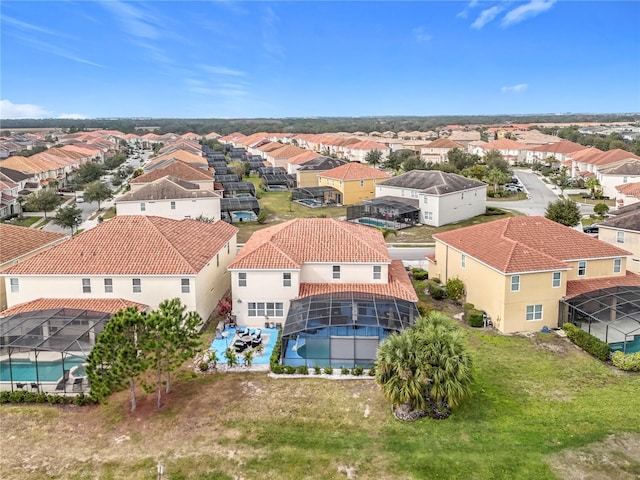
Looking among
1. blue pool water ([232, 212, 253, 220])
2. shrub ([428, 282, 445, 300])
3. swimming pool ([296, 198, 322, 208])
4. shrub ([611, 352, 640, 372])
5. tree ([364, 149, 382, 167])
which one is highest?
tree ([364, 149, 382, 167])

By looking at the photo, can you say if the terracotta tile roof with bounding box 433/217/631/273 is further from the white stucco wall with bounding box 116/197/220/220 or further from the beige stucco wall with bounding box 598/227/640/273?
the white stucco wall with bounding box 116/197/220/220

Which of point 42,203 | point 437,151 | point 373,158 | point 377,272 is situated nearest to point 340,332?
point 377,272

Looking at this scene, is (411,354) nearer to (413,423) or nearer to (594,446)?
(413,423)

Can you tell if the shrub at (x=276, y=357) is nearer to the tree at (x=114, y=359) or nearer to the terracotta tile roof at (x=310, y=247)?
the terracotta tile roof at (x=310, y=247)

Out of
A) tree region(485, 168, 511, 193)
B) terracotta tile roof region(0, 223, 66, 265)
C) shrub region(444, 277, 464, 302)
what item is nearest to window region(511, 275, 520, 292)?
shrub region(444, 277, 464, 302)

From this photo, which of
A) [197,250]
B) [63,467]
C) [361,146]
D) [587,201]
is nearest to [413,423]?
[63,467]

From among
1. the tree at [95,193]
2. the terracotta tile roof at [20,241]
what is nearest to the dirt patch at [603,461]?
the terracotta tile roof at [20,241]
